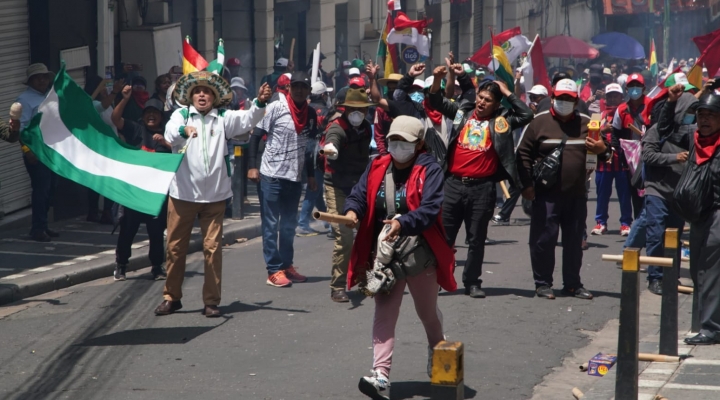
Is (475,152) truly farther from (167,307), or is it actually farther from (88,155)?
(88,155)

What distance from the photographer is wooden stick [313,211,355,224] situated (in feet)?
19.7

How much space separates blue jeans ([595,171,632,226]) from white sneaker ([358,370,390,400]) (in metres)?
7.07

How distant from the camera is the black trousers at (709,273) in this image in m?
7.52

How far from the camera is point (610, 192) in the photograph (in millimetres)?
13047

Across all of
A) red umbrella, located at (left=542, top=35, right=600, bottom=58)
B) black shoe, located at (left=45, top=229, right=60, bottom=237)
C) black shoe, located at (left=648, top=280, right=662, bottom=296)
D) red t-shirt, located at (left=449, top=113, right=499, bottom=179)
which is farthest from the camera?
red umbrella, located at (left=542, top=35, right=600, bottom=58)

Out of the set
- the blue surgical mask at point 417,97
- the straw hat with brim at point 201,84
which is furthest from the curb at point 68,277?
the blue surgical mask at point 417,97

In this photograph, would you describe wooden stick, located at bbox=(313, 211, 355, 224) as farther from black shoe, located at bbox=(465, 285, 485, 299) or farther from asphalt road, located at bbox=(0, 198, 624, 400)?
black shoe, located at bbox=(465, 285, 485, 299)

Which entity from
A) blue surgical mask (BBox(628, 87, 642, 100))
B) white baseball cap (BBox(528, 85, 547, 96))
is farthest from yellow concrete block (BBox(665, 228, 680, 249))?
white baseball cap (BBox(528, 85, 547, 96))

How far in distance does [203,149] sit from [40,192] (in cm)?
422

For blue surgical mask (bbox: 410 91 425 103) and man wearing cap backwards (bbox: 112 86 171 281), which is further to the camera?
blue surgical mask (bbox: 410 91 425 103)

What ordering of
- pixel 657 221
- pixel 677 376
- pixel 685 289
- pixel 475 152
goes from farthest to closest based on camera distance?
pixel 685 289 → pixel 657 221 → pixel 475 152 → pixel 677 376

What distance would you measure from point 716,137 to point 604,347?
5.35 ft

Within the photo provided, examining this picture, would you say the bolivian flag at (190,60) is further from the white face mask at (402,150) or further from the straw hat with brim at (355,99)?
the white face mask at (402,150)

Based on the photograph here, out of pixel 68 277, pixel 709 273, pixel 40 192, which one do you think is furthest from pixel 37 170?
pixel 709 273
